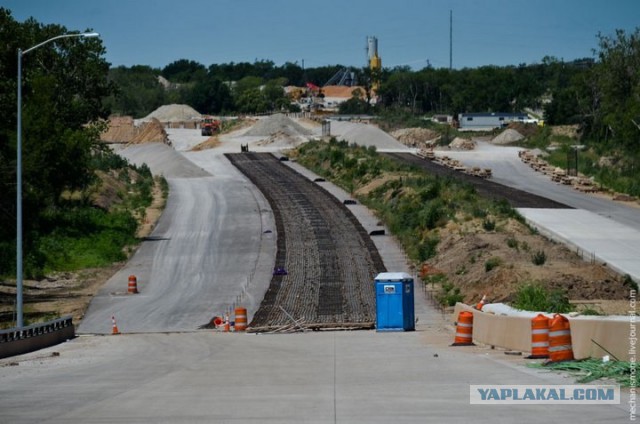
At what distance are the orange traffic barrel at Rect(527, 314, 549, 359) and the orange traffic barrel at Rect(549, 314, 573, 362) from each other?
0.71 metres

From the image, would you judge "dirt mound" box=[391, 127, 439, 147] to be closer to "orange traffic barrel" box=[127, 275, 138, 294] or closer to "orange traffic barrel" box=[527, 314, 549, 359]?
"orange traffic barrel" box=[127, 275, 138, 294]

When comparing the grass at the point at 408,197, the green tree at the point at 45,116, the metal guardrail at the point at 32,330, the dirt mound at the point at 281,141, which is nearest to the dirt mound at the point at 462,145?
the dirt mound at the point at 281,141

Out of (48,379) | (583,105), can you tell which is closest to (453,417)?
(48,379)

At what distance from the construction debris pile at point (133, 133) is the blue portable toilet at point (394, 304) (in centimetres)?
9944

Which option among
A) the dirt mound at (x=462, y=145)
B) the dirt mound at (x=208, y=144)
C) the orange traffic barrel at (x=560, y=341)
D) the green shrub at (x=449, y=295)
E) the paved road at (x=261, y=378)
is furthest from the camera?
the dirt mound at (x=208, y=144)

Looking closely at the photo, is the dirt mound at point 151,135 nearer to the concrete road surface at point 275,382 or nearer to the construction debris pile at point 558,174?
the construction debris pile at point 558,174

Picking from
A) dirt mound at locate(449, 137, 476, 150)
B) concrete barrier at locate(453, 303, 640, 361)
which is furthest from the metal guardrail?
dirt mound at locate(449, 137, 476, 150)

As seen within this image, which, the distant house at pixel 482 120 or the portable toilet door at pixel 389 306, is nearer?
the portable toilet door at pixel 389 306

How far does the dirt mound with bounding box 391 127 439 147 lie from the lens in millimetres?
131750

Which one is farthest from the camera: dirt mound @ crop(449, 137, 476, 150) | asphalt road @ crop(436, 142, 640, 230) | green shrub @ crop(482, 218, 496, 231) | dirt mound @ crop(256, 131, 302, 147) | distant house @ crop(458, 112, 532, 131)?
distant house @ crop(458, 112, 532, 131)

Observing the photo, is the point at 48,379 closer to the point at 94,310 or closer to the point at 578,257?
the point at 94,310

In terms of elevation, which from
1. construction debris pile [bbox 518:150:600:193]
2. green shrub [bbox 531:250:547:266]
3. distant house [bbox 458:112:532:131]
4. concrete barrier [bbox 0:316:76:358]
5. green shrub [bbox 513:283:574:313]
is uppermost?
distant house [bbox 458:112:532:131]

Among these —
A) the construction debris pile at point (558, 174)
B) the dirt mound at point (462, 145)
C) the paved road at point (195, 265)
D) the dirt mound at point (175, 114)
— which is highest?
the dirt mound at point (175, 114)

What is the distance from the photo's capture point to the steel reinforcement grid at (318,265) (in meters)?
36.5
